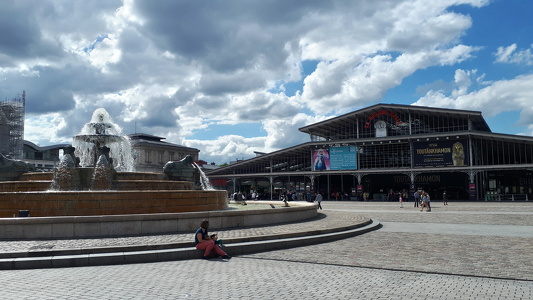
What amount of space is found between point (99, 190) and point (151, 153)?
56364 mm

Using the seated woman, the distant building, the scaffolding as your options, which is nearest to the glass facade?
the distant building

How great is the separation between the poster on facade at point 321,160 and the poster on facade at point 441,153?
10914 millimetres

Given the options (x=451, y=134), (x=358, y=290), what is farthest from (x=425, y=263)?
(x=451, y=134)

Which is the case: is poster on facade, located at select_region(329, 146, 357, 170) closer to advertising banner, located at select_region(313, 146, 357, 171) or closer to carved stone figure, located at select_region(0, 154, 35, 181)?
advertising banner, located at select_region(313, 146, 357, 171)

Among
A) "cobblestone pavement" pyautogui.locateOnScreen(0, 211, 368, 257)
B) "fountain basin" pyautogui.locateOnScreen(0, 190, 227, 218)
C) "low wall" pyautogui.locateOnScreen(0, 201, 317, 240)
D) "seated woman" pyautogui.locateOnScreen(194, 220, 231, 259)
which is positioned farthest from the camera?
"fountain basin" pyautogui.locateOnScreen(0, 190, 227, 218)

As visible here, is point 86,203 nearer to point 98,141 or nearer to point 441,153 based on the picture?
point 98,141

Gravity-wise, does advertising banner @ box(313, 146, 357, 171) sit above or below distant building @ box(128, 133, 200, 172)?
below

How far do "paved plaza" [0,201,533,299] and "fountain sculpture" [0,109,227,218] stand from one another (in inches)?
101

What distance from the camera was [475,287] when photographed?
6.82 metres

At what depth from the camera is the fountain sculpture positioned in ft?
40.3

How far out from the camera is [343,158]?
5462 cm

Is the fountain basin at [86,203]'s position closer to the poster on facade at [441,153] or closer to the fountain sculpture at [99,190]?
the fountain sculpture at [99,190]

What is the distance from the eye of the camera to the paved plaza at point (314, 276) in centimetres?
637

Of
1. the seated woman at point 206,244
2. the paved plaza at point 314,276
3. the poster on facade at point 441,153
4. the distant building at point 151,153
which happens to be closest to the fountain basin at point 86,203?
the paved plaza at point 314,276
